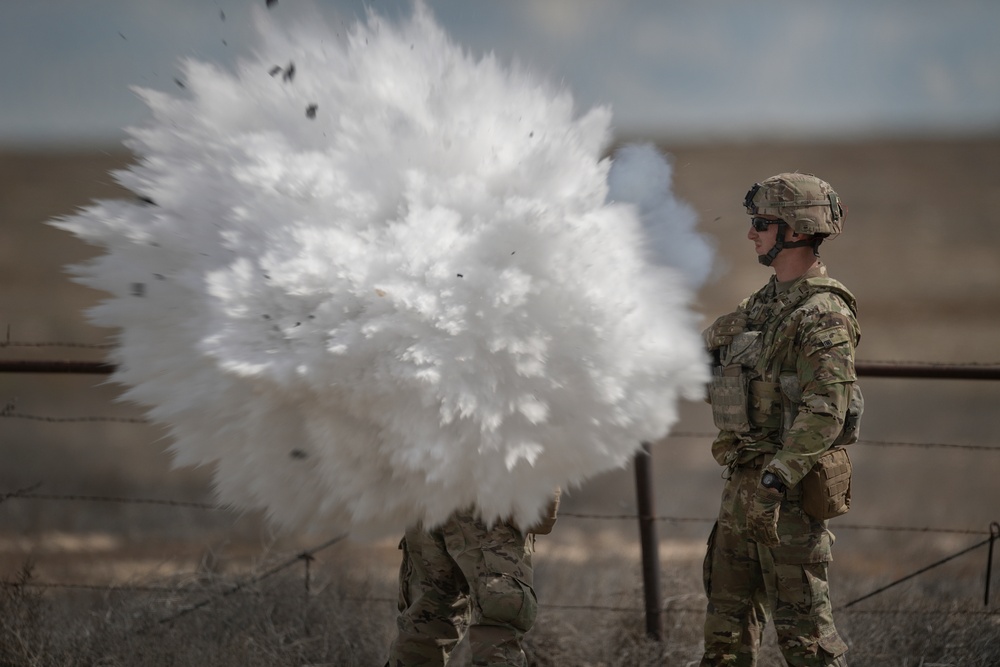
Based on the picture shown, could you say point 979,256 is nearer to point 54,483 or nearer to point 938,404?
point 938,404

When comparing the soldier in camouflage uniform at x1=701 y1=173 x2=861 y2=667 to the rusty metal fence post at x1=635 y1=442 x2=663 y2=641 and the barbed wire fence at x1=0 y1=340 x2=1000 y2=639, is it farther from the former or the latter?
the rusty metal fence post at x1=635 y1=442 x2=663 y2=641

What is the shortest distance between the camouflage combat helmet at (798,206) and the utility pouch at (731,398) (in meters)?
0.38

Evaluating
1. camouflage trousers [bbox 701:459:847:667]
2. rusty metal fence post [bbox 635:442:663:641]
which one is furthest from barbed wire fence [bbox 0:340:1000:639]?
camouflage trousers [bbox 701:459:847:667]

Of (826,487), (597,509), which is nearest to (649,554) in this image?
(826,487)

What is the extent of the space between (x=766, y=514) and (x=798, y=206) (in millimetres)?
962

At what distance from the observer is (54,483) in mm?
10781

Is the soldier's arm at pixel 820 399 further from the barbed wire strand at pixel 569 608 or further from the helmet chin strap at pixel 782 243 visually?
the barbed wire strand at pixel 569 608

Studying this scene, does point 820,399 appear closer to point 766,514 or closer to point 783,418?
point 783,418

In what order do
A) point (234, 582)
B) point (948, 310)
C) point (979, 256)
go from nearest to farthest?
1. point (234, 582)
2. point (948, 310)
3. point (979, 256)

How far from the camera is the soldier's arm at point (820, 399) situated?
8.86 ft

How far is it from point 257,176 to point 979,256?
2364cm

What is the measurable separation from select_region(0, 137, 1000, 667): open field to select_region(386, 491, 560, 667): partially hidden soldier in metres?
0.90

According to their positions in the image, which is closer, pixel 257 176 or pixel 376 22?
pixel 257 176

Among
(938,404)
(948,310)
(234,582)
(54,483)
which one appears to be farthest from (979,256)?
(234,582)
